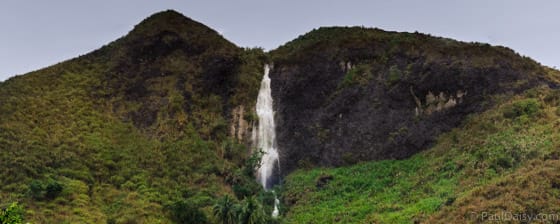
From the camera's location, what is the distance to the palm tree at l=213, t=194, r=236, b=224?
36.4 m

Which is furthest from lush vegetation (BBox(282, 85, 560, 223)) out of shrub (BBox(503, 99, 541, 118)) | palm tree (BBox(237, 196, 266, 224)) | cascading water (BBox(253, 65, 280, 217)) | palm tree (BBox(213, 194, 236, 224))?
palm tree (BBox(213, 194, 236, 224))

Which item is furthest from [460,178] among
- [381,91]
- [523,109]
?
[381,91]

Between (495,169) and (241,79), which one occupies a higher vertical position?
(241,79)

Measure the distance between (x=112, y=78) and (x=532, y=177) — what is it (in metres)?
46.3

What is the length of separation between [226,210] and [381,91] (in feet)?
80.3

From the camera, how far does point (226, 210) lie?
36844 millimetres

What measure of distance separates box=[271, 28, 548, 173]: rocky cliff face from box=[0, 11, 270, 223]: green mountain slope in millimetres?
5607

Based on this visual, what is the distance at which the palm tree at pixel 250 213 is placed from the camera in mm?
35375

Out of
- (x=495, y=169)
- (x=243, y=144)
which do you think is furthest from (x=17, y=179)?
(x=495, y=169)

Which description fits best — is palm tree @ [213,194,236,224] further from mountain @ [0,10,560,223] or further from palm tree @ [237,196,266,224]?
palm tree @ [237,196,266,224]

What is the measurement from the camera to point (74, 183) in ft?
142

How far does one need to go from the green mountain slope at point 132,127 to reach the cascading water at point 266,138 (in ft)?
4.86

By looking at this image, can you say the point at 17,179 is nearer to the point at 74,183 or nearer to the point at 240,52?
the point at 74,183

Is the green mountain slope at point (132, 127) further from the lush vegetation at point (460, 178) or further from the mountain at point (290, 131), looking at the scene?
the lush vegetation at point (460, 178)
